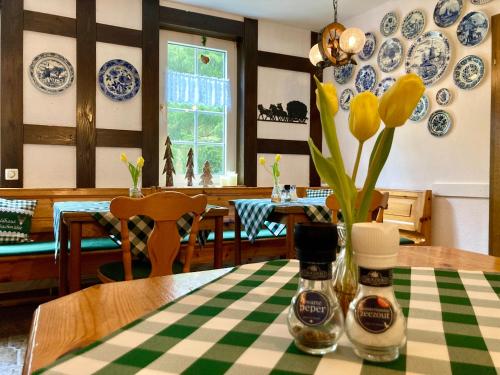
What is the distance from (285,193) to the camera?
10.0 ft

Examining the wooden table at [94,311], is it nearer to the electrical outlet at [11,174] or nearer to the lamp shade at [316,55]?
the lamp shade at [316,55]

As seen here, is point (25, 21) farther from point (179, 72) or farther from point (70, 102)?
point (179, 72)

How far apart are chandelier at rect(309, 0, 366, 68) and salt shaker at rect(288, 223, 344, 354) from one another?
2482mm

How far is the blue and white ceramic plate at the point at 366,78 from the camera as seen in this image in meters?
4.35

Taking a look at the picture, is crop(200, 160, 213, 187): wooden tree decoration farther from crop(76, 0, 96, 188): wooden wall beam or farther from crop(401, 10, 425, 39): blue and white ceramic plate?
crop(401, 10, 425, 39): blue and white ceramic plate

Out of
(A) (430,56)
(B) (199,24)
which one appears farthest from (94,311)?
(B) (199,24)

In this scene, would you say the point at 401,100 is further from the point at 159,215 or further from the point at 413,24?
the point at 413,24

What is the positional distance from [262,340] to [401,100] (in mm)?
368

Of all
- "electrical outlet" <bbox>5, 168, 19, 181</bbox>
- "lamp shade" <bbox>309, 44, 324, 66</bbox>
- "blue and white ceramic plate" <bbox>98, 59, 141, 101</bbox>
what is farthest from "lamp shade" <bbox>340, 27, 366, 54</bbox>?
"electrical outlet" <bbox>5, 168, 19, 181</bbox>

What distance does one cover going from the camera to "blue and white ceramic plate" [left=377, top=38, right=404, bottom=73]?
404cm

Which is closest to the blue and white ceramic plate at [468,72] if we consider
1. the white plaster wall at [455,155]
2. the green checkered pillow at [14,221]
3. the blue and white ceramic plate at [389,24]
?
the white plaster wall at [455,155]

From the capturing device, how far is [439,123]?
A: 366cm

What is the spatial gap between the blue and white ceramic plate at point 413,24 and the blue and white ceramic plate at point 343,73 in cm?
78

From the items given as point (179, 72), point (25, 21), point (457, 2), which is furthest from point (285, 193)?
point (25, 21)
